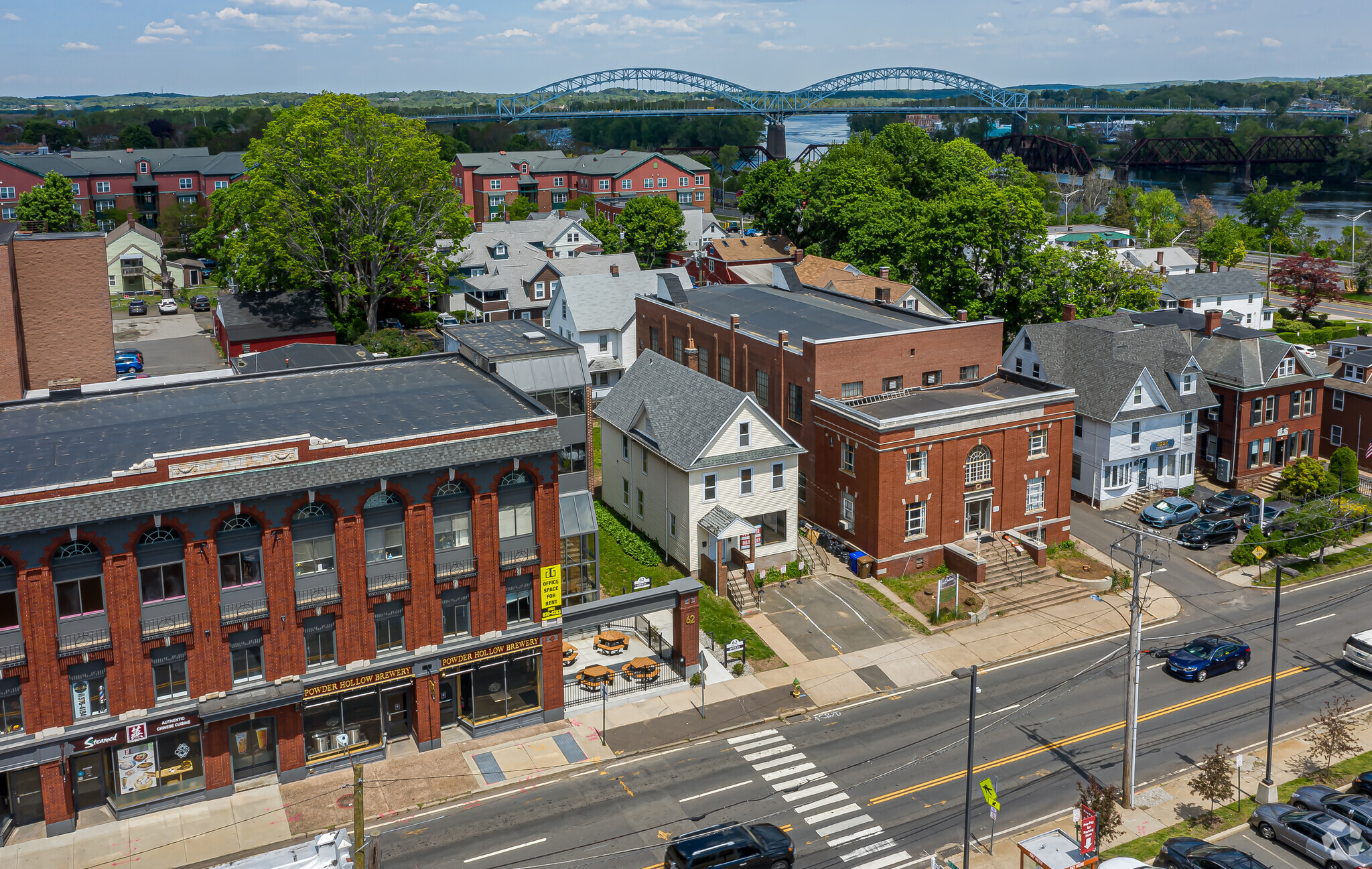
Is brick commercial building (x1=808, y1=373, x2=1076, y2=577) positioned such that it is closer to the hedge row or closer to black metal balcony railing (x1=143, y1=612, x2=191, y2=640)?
the hedge row

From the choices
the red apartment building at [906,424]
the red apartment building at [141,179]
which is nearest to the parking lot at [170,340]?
the red apartment building at [906,424]

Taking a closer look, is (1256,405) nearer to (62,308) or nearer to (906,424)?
(906,424)

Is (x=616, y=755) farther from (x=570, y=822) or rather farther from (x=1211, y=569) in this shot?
(x=1211, y=569)

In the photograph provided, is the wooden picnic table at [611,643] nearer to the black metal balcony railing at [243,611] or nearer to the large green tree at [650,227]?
the black metal balcony railing at [243,611]

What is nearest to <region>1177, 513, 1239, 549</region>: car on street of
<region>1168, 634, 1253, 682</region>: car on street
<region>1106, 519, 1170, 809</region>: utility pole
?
<region>1168, 634, 1253, 682</region>: car on street

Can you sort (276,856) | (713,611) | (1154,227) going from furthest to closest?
(1154,227), (713,611), (276,856)

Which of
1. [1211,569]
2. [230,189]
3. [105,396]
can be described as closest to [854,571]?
[1211,569]
